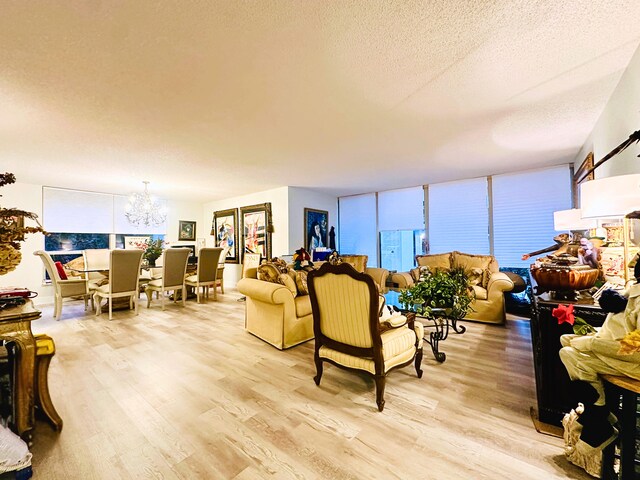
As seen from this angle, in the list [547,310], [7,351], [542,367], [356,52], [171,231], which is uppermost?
[356,52]

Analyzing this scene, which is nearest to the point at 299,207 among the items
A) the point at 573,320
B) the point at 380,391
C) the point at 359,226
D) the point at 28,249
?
the point at 359,226

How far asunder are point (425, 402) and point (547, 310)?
3.49 feet

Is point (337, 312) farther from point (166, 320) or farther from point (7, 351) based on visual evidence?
point (166, 320)

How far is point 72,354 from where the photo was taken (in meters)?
2.93

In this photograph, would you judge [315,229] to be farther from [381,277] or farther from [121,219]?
[121,219]

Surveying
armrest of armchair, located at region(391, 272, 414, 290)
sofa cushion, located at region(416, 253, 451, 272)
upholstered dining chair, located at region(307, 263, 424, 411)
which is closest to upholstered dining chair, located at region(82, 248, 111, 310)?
upholstered dining chair, located at region(307, 263, 424, 411)

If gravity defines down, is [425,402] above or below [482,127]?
below

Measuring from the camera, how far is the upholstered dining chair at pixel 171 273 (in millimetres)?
4984

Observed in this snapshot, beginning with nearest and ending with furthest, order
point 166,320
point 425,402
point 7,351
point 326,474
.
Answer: point 326,474, point 7,351, point 425,402, point 166,320

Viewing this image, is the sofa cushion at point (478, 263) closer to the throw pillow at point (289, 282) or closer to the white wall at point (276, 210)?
the throw pillow at point (289, 282)

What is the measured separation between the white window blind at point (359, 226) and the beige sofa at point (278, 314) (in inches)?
147

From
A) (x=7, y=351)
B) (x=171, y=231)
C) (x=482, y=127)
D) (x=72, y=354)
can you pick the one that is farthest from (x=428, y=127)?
(x=171, y=231)

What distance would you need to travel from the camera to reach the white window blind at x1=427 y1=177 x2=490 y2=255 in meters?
5.21

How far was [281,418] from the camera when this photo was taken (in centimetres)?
182
